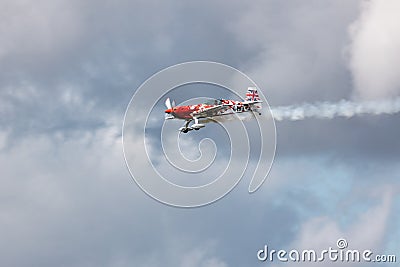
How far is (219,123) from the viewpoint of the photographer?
14612cm

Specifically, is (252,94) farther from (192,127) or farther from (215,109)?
(192,127)

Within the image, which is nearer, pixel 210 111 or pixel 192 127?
pixel 192 127

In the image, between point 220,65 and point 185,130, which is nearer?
point 220,65

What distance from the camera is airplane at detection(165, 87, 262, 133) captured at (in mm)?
150000

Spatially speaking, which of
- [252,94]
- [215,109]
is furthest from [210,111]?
[252,94]

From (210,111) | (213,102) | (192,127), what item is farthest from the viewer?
(213,102)

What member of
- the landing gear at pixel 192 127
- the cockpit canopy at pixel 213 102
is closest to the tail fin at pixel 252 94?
the cockpit canopy at pixel 213 102

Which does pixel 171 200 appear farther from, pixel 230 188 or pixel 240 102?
pixel 240 102

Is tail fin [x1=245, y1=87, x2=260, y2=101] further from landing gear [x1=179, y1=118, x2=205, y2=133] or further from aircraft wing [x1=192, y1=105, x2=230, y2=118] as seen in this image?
landing gear [x1=179, y1=118, x2=205, y2=133]

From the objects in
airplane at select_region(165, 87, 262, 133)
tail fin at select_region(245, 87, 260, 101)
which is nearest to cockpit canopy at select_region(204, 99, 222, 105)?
airplane at select_region(165, 87, 262, 133)

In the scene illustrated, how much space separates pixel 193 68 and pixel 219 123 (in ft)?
61.0

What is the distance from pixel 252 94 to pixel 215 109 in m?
6.46

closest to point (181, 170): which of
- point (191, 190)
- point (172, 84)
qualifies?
point (191, 190)

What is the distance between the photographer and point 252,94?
497ft
